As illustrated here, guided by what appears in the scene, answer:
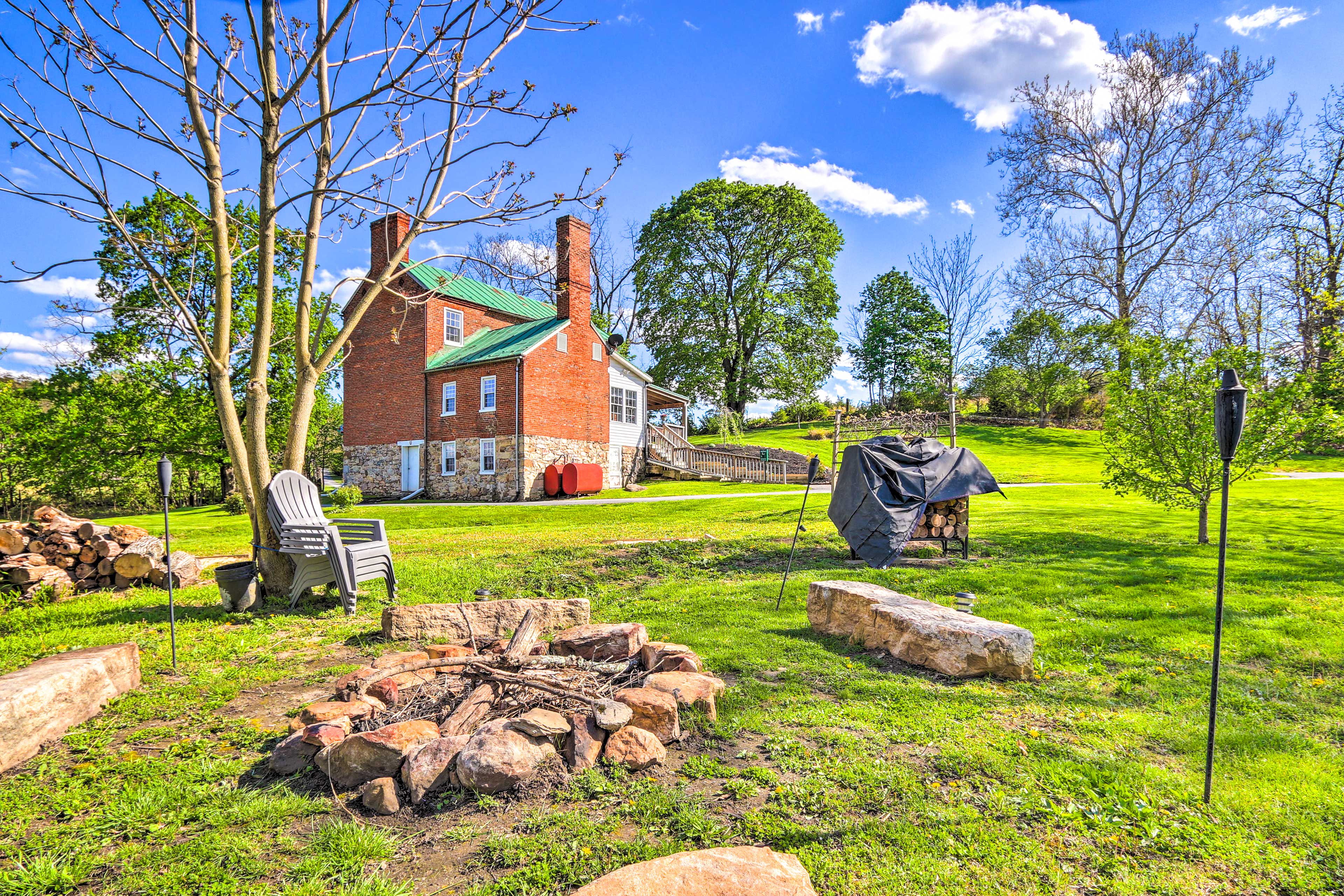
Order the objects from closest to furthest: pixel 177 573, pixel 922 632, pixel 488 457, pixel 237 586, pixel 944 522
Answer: pixel 922 632
pixel 237 586
pixel 177 573
pixel 944 522
pixel 488 457

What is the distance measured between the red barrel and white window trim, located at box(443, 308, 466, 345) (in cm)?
719

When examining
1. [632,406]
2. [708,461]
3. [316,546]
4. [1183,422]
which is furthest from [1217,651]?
[632,406]

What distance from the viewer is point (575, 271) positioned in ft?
71.0

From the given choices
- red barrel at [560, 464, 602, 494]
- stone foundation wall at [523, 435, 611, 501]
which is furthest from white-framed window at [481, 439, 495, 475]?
red barrel at [560, 464, 602, 494]

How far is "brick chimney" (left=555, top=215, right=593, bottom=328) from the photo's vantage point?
68.3 feet

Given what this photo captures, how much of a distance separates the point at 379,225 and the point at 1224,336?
1152 inches

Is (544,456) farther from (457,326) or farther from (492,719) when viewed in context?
(492,719)

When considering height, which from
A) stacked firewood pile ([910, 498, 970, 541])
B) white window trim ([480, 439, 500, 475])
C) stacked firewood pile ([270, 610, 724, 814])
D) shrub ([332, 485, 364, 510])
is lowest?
shrub ([332, 485, 364, 510])

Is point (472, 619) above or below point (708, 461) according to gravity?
below

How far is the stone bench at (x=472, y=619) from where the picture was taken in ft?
16.3

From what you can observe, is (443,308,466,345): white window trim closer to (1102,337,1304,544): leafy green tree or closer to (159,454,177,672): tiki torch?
(159,454,177,672): tiki torch

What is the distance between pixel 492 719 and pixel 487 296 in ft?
80.9

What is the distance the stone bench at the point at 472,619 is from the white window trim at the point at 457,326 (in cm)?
1996

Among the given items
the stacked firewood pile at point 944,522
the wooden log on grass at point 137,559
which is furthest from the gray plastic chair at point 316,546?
the stacked firewood pile at point 944,522
